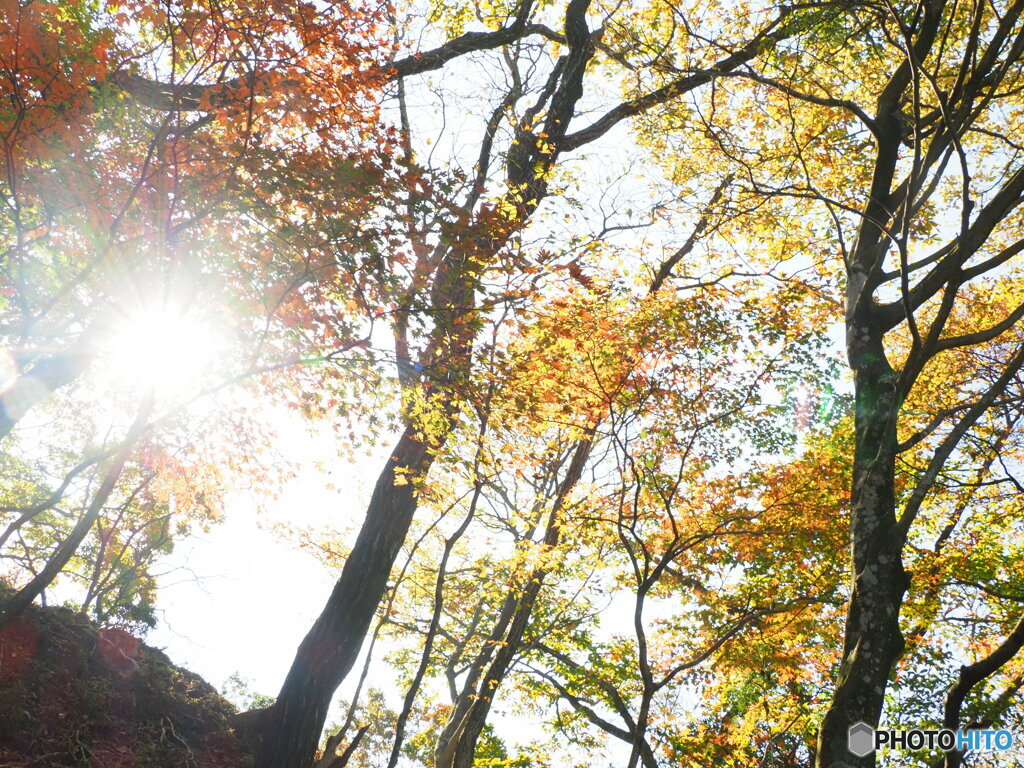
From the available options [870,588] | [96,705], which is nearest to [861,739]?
[870,588]

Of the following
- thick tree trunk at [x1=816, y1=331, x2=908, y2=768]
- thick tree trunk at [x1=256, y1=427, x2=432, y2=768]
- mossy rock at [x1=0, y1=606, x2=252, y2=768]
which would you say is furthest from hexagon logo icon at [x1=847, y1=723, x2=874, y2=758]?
mossy rock at [x1=0, y1=606, x2=252, y2=768]

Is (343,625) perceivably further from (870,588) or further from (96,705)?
(870,588)

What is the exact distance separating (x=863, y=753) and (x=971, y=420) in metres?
2.60

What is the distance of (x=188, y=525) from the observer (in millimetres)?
14172

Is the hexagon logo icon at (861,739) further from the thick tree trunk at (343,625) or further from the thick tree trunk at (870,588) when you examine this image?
the thick tree trunk at (343,625)

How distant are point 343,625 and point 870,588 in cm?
548

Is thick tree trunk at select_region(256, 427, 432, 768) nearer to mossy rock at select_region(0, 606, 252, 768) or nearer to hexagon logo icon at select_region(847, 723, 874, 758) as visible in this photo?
mossy rock at select_region(0, 606, 252, 768)

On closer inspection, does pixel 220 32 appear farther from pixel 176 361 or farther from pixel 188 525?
pixel 188 525

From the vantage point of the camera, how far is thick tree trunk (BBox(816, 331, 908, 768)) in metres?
4.83

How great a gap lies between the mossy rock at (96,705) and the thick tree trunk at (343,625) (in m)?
0.72

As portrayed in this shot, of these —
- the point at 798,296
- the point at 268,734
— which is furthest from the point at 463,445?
the point at 798,296

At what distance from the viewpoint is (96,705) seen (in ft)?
21.8

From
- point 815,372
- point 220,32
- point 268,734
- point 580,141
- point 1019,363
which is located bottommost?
point 268,734

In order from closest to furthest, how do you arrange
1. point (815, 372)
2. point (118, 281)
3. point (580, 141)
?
point (118, 281)
point (815, 372)
point (580, 141)
